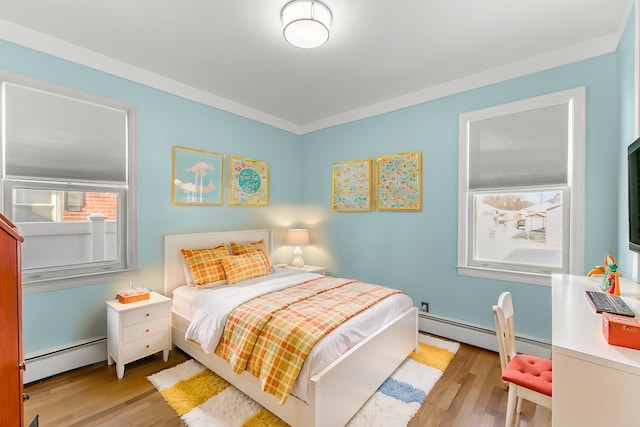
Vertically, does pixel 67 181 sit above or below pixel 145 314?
above

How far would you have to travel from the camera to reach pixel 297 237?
13.5 feet

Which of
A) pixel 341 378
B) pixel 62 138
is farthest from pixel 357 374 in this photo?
pixel 62 138

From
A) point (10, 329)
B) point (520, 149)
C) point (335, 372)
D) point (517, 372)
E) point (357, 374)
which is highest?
point (520, 149)

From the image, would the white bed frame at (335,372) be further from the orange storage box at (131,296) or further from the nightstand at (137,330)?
the orange storage box at (131,296)

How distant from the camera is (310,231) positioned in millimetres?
4465

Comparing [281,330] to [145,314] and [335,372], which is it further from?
[145,314]

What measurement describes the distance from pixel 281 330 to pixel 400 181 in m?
2.35

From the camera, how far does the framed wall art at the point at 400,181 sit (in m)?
3.37

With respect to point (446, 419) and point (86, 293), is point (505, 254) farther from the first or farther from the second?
point (86, 293)

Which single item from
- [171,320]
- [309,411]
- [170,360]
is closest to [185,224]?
[171,320]

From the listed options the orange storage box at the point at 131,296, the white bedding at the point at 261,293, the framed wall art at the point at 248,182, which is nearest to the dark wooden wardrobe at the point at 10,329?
the white bedding at the point at 261,293

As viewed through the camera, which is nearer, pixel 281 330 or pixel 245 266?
pixel 281 330

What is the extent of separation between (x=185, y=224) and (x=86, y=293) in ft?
3.47

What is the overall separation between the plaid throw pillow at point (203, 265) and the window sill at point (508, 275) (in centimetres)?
255
